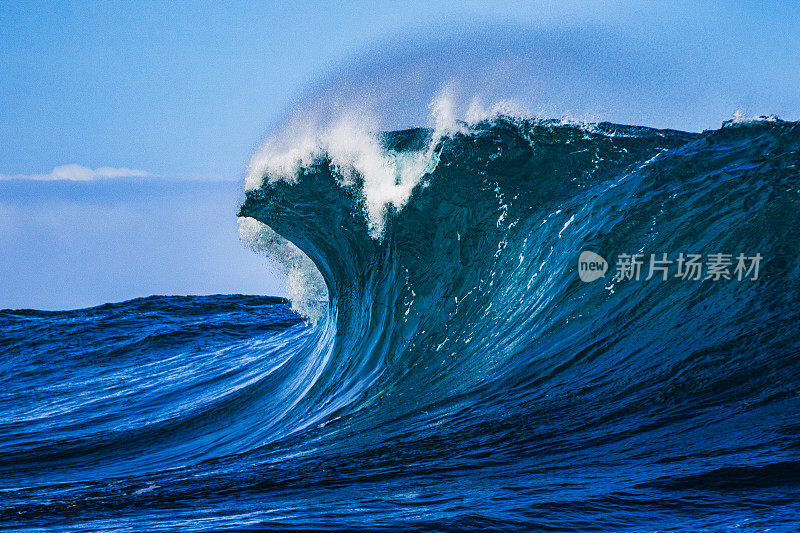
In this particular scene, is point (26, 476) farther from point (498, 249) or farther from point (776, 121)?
point (776, 121)

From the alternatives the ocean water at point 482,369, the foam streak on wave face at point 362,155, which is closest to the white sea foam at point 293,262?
the ocean water at point 482,369

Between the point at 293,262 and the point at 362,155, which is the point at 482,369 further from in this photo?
the point at 293,262

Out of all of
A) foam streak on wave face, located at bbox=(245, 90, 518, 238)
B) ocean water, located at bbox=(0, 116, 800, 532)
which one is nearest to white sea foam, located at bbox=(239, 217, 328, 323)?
ocean water, located at bbox=(0, 116, 800, 532)

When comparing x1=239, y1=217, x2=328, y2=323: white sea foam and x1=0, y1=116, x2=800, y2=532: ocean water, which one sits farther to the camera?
x1=239, y1=217, x2=328, y2=323: white sea foam

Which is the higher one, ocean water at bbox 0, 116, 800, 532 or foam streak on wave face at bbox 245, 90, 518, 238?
foam streak on wave face at bbox 245, 90, 518, 238

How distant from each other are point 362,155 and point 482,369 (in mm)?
2798

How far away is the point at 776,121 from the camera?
20.4 ft

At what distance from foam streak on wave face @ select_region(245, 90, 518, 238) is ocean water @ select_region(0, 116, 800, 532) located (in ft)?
0.09

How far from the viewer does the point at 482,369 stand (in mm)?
5348

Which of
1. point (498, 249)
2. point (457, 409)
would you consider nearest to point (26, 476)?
point (457, 409)

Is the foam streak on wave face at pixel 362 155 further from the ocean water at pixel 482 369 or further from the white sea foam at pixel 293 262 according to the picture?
the white sea foam at pixel 293 262

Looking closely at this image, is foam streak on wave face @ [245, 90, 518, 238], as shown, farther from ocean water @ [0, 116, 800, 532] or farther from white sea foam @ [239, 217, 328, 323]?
white sea foam @ [239, 217, 328, 323]

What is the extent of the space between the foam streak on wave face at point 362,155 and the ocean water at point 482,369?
1.1 inches

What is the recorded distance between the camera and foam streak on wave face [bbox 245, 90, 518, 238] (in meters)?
7.10
